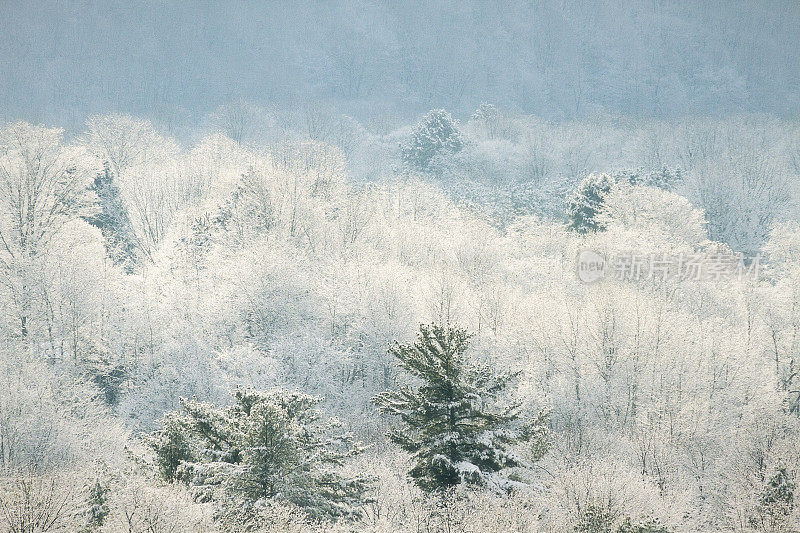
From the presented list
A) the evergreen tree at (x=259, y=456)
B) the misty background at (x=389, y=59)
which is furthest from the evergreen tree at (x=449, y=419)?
the misty background at (x=389, y=59)

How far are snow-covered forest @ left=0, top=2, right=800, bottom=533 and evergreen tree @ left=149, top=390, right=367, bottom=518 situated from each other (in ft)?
0.25

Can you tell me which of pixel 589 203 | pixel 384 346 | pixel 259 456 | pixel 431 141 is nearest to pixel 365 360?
pixel 384 346

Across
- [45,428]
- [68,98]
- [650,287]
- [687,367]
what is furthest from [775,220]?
[68,98]

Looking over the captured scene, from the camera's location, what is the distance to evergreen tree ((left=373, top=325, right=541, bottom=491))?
13.6 meters

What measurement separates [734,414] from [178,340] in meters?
32.4

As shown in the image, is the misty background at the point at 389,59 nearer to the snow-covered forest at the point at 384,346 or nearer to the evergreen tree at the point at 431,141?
the evergreen tree at the point at 431,141

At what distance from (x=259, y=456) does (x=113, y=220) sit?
41.5 metres

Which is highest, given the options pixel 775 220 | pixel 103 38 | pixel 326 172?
pixel 103 38

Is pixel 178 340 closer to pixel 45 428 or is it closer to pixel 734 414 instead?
pixel 45 428

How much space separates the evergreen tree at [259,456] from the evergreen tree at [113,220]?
33.2 m

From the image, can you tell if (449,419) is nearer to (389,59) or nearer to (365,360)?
(365,360)

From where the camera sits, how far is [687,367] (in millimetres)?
29359

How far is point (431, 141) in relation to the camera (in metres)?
69.9

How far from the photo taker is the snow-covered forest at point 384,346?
45.4ft
